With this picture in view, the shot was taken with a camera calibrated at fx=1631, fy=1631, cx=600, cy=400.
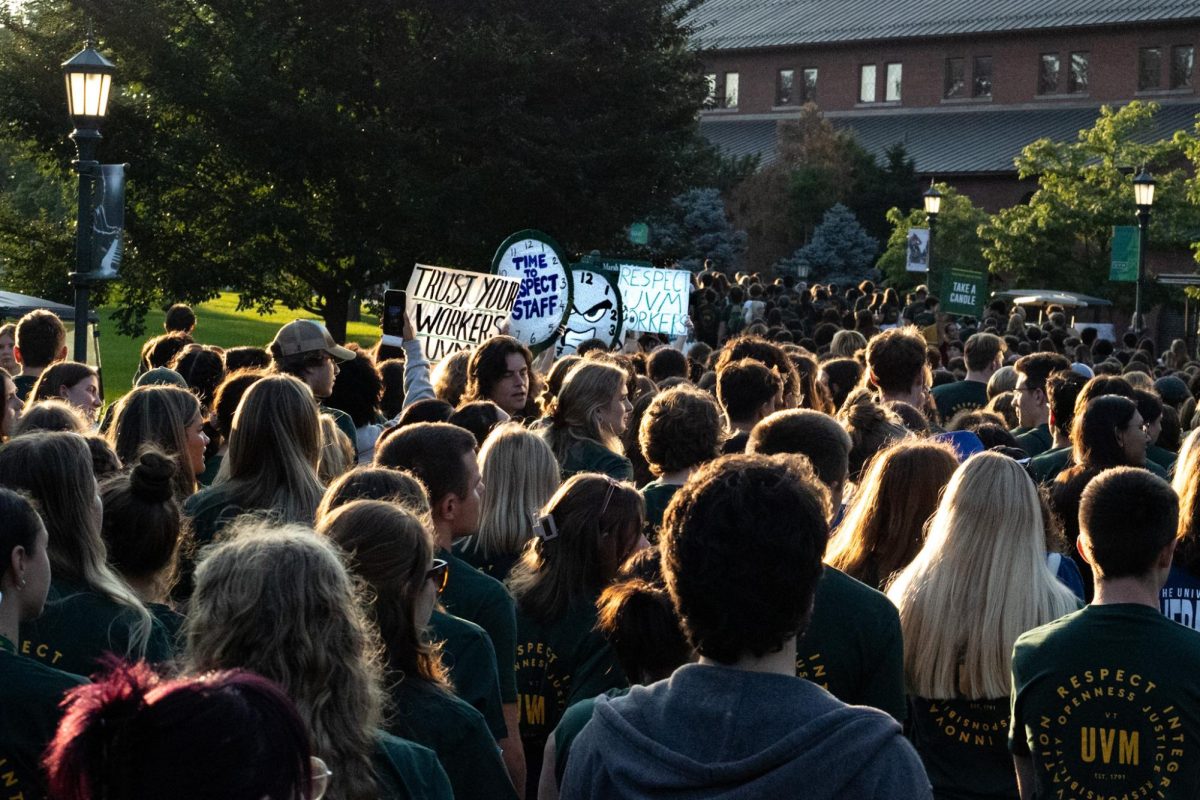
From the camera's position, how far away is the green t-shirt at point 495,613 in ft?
14.7

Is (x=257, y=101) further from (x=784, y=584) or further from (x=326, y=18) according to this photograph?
(x=784, y=584)

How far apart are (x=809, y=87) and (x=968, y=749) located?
239ft

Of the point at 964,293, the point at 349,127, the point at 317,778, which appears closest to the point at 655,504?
the point at 317,778

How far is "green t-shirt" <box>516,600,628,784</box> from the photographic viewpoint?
180 inches

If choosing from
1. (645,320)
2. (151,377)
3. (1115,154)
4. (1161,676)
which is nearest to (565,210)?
(645,320)

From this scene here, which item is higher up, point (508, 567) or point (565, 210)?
point (565, 210)

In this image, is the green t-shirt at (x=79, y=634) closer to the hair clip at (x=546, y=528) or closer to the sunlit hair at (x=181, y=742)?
the hair clip at (x=546, y=528)

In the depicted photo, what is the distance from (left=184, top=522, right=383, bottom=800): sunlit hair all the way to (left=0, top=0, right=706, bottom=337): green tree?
20.0 meters

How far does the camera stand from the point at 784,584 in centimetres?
271

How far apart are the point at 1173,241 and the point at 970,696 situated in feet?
150

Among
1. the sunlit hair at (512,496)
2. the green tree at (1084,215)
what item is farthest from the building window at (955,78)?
the sunlit hair at (512,496)

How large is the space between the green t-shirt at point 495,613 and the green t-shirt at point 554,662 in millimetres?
187

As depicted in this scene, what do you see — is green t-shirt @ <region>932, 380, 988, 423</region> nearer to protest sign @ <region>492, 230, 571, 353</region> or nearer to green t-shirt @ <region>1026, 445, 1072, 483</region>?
green t-shirt @ <region>1026, 445, 1072, 483</region>

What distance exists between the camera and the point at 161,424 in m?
6.27
